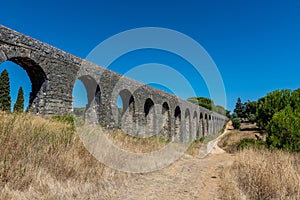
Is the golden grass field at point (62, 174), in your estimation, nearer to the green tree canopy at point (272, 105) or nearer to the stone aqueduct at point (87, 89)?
the stone aqueduct at point (87, 89)

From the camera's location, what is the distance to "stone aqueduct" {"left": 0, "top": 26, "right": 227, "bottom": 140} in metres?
6.12

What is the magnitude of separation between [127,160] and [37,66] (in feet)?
13.5

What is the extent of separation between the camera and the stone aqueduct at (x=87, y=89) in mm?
6117

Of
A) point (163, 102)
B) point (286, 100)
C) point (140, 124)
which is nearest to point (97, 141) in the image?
point (140, 124)

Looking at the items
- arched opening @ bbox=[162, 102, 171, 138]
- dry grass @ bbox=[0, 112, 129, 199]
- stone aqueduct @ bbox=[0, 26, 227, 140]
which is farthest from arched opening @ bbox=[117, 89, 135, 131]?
dry grass @ bbox=[0, 112, 129, 199]

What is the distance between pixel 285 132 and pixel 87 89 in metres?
7.37

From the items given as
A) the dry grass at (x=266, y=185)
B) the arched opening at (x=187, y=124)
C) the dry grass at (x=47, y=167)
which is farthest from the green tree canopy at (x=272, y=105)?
the arched opening at (x=187, y=124)

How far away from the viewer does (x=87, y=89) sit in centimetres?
912

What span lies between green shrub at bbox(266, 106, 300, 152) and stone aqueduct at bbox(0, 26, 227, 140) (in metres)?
6.08

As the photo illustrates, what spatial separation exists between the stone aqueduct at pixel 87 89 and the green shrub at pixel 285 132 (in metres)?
6.08

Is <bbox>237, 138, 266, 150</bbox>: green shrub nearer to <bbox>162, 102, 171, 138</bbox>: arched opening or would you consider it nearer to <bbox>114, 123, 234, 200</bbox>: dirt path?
<bbox>114, 123, 234, 200</bbox>: dirt path

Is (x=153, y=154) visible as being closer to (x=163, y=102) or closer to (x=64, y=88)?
(x=64, y=88)

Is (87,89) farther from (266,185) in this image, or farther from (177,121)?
(177,121)

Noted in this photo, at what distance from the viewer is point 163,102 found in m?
14.3
